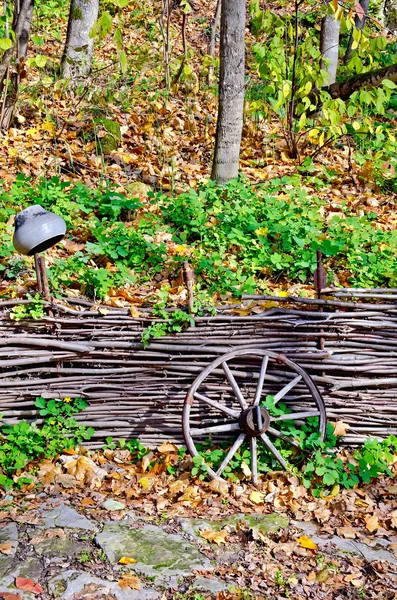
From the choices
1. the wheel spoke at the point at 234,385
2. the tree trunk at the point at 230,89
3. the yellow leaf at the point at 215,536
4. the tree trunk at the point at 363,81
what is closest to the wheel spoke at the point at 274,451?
the wheel spoke at the point at 234,385

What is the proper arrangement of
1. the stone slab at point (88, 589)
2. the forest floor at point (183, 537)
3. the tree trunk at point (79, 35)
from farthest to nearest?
the tree trunk at point (79, 35)
the forest floor at point (183, 537)
the stone slab at point (88, 589)

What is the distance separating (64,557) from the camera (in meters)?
3.24

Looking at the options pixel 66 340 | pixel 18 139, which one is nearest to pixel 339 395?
pixel 66 340

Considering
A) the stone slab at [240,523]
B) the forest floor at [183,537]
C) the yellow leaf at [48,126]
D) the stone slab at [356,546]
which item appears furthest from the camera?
the yellow leaf at [48,126]

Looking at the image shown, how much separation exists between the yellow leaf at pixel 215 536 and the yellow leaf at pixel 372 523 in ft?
2.84

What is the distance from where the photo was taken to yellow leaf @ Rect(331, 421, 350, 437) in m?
4.28

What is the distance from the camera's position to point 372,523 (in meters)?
3.71

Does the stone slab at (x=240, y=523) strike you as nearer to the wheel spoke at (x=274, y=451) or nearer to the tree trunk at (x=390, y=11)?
the wheel spoke at (x=274, y=451)

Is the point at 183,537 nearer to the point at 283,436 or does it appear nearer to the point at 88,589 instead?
the point at 88,589

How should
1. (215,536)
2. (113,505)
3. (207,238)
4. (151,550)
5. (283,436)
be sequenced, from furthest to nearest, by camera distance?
1. (207,238)
2. (283,436)
3. (113,505)
4. (215,536)
5. (151,550)

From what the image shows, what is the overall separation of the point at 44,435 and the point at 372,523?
2164 mm

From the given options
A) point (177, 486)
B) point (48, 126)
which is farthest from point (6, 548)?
point (48, 126)

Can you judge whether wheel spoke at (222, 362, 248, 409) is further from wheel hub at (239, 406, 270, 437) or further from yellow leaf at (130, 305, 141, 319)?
yellow leaf at (130, 305, 141, 319)

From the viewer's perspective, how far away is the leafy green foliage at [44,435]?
13.4ft
